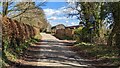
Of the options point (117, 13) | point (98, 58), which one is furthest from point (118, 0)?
point (98, 58)

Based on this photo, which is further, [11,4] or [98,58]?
[11,4]

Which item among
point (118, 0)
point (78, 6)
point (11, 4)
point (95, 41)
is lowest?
point (95, 41)

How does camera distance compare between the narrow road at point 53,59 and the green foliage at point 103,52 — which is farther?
the green foliage at point 103,52

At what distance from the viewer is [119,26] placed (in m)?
21.0

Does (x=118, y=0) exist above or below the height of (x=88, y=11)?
above

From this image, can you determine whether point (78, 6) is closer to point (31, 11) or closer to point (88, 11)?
point (88, 11)

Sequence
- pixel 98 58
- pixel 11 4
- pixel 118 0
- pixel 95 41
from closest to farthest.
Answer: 1. pixel 98 58
2. pixel 118 0
3. pixel 11 4
4. pixel 95 41

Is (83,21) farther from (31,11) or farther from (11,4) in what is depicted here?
(11,4)

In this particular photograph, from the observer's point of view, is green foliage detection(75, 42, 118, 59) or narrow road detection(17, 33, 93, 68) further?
green foliage detection(75, 42, 118, 59)

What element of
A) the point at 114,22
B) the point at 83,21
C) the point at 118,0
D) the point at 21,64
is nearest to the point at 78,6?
the point at 83,21

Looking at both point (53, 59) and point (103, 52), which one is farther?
point (103, 52)

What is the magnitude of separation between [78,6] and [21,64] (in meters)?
19.4

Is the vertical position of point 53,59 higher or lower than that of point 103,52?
higher

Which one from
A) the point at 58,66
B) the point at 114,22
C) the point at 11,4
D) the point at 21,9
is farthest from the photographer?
the point at 21,9
